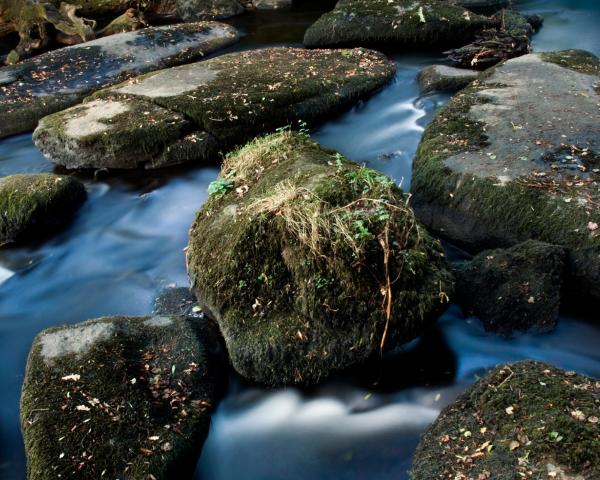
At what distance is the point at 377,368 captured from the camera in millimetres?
4117

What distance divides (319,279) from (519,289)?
149 centimetres

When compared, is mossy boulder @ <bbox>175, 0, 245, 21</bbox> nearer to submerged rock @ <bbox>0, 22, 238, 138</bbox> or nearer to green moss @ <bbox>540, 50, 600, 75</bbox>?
submerged rock @ <bbox>0, 22, 238, 138</bbox>

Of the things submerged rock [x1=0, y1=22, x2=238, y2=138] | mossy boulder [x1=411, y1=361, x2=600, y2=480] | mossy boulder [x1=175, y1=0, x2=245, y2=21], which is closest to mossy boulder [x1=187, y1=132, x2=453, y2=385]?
mossy boulder [x1=411, y1=361, x2=600, y2=480]

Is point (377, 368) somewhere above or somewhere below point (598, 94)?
below

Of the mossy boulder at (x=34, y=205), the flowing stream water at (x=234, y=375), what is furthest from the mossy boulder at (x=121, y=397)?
the mossy boulder at (x=34, y=205)

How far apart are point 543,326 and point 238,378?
2270mm

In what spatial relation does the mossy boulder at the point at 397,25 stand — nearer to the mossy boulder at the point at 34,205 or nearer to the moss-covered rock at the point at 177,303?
the mossy boulder at the point at 34,205

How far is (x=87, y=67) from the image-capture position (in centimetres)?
996

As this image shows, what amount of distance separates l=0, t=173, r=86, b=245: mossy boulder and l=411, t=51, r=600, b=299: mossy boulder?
379cm

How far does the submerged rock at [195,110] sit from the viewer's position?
23.6 ft

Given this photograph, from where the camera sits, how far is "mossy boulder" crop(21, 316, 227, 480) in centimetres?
335

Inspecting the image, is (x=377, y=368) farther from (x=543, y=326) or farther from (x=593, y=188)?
(x=593, y=188)

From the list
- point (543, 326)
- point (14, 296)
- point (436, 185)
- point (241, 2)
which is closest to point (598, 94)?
point (436, 185)

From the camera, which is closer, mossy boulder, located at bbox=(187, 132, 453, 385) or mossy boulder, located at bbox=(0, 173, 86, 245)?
mossy boulder, located at bbox=(187, 132, 453, 385)
